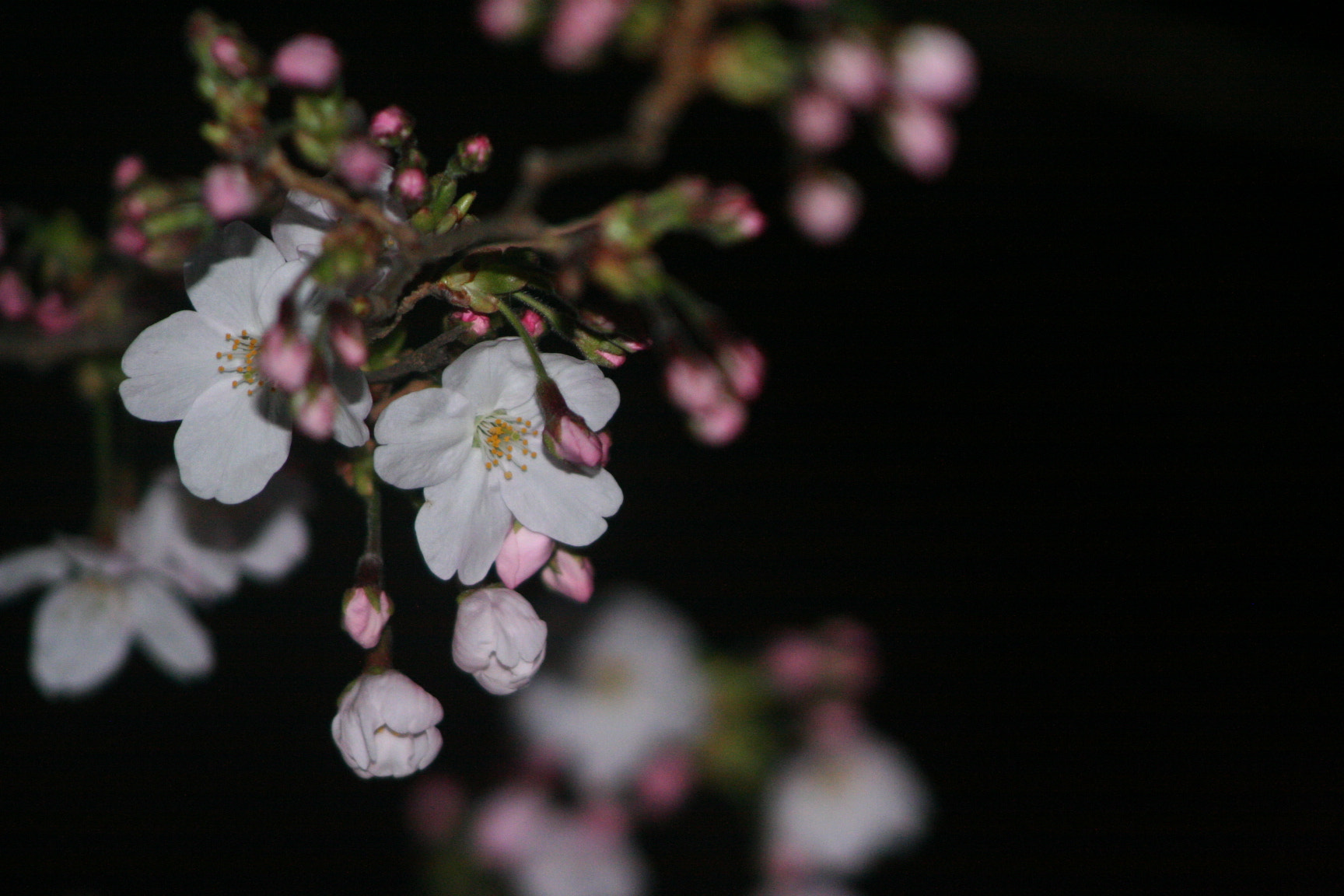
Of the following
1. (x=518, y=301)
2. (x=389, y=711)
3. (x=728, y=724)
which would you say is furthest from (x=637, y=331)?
(x=728, y=724)

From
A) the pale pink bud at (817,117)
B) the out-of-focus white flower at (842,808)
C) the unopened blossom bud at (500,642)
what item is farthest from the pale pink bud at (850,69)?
the out-of-focus white flower at (842,808)

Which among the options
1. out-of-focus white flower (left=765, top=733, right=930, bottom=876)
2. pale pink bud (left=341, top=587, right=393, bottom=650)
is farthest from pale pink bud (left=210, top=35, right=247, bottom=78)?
out-of-focus white flower (left=765, top=733, right=930, bottom=876)

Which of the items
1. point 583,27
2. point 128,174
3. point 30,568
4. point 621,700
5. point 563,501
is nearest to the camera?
point 583,27

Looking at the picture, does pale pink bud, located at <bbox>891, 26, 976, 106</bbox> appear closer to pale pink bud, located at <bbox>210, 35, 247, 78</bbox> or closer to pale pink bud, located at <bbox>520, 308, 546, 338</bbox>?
pale pink bud, located at <bbox>520, 308, 546, 338</bbox>

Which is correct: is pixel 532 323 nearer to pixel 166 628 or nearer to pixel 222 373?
pixel 222 373

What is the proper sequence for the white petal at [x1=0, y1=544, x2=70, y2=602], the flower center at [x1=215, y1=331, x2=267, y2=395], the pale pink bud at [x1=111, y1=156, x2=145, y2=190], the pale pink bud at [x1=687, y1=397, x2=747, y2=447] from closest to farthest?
the pale pink bud at [x1=687, y1=397, x2=747, y2=447] → the pale pink bud at [x1=111, y1=156, x2=145, y2=190] → the flower center at [x1=215, y1=331, x2=267, y2=395] → the white petal at [x1=0, y1=544, x2=70, y2=602]

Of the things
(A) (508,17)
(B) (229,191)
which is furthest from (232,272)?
(A) (508,17)
